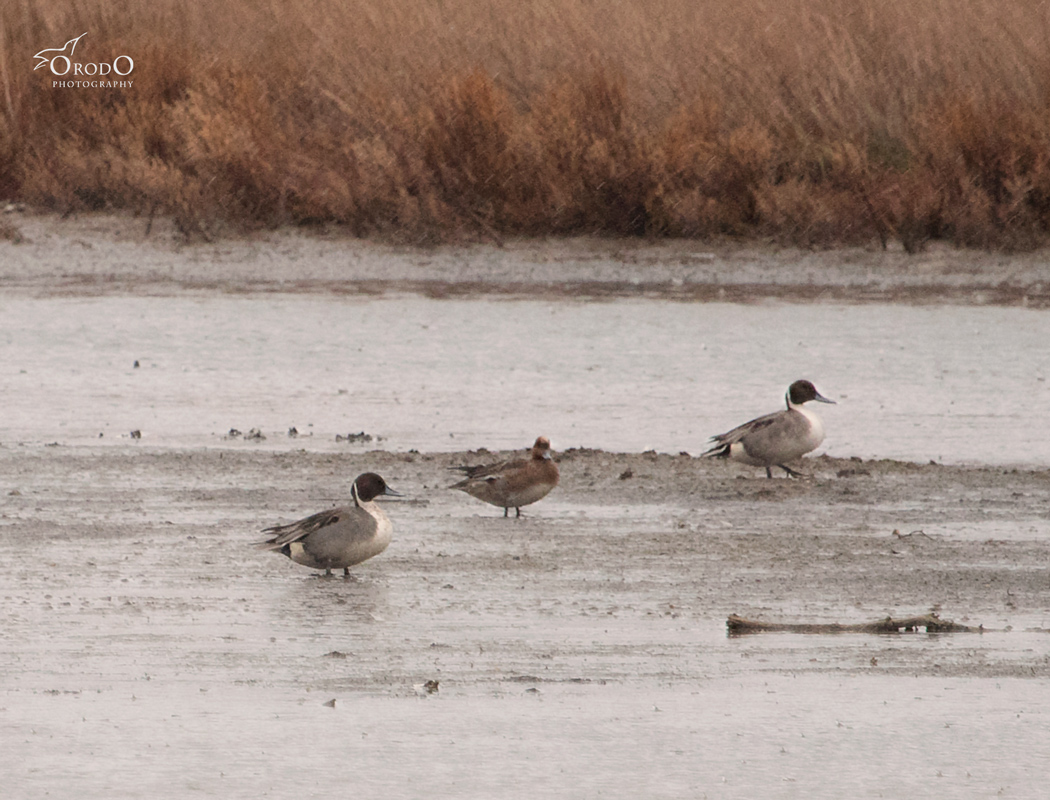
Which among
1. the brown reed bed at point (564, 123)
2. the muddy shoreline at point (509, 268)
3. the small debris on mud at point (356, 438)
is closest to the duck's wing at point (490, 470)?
the small debris on mud at point (356, 438)

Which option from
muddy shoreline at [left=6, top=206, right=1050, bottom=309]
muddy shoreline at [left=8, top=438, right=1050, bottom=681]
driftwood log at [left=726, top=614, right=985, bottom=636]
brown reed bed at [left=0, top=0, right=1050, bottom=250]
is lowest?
muddy shoreline at [left=8, top=438, right=1050, bottom=681]

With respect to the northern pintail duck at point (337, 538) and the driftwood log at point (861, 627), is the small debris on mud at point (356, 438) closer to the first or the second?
the northern pintail duck at point (337, 538)

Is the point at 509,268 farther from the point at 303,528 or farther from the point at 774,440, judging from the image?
the point at 303,528

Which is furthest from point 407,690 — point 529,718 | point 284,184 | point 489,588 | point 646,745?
point 284,184

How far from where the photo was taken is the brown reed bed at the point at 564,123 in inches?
739

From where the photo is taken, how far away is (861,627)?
6750 millimetres

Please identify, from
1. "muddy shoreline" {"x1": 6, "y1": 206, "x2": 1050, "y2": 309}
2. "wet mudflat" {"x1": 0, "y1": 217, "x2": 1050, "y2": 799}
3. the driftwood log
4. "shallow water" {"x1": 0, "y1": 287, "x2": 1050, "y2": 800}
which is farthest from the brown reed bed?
the driftwood log

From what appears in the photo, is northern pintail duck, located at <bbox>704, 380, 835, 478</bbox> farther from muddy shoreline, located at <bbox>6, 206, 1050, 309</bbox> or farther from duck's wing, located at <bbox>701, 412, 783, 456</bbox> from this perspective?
muddy shoreline, located at <bbox>6, 206, 1050, 309</bbox>

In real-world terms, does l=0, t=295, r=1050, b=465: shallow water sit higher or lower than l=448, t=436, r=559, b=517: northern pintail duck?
lower

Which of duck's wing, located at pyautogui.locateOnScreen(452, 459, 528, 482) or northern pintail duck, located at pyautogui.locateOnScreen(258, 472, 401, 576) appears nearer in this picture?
northern pintail duck, located at pyautogui.locateOnScreen(258, 472, 401, 576)

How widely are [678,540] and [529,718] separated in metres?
2.94

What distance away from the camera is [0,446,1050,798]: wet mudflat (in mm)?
5223

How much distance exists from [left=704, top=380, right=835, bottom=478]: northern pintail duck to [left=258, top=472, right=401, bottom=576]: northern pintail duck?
2.64m

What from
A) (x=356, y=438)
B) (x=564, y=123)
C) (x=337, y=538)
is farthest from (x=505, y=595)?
(x=564, y=123)
